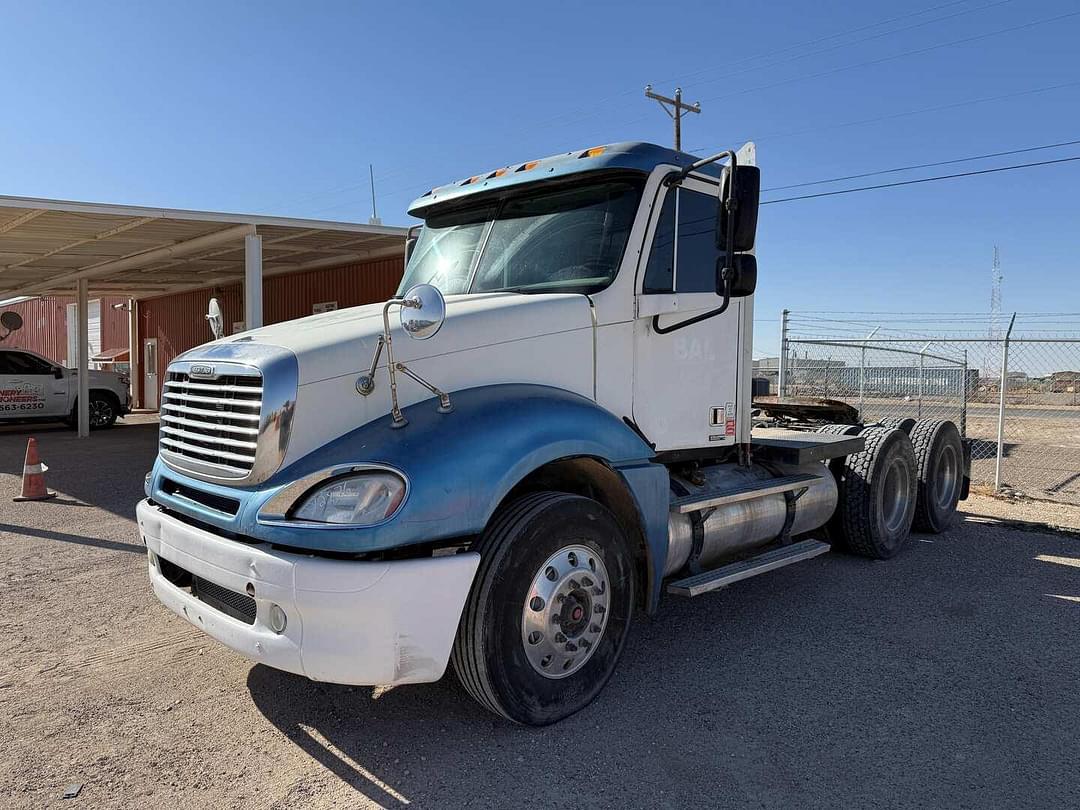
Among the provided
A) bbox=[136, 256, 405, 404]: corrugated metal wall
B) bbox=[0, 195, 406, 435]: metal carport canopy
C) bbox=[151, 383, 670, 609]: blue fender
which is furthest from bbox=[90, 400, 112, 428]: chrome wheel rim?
bbox=[151, 383, 670, 609]: blue fender

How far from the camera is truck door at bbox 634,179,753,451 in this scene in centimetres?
420

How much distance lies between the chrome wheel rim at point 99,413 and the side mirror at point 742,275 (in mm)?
18082

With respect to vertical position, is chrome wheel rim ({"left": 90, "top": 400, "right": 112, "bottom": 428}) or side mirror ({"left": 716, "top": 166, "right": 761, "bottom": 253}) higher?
side mirror ({"left": 716, "top": 166, "right": 761, "bottom": 253})

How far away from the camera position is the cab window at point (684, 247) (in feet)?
13.7

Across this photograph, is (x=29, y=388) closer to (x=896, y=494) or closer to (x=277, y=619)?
(x=277, y=619)

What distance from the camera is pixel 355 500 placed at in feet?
9.52

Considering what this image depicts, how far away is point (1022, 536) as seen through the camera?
752 cm

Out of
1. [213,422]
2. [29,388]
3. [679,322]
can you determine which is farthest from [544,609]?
[29,388]

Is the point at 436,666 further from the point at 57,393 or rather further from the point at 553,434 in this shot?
the point at 57,393

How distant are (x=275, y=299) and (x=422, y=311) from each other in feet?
57.3

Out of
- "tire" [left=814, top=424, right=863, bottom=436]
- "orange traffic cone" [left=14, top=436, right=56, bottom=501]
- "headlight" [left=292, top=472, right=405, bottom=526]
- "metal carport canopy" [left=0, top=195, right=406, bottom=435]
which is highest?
"metal carport canopy" [left=0, top=195, right=406, bottom=435]

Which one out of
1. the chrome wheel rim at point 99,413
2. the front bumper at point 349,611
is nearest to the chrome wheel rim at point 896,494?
the front bumper at point 349,611

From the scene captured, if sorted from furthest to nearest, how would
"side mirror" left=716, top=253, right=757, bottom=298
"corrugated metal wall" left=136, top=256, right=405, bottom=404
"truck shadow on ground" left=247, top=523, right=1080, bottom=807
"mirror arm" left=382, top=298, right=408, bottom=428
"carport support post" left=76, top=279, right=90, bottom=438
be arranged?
"carport support post" left=76, top=279, right=90, bottom=438, "corrugated metal wall" left=136, top=256, right=405, bottom=404, "side mirror" left=716, top=253, right=757, bottom=298, "mirror arm" left=382, top=298, right=408, bottom=428, "truck shadow on ground" left=247, top=523, right=1080, bottom=807

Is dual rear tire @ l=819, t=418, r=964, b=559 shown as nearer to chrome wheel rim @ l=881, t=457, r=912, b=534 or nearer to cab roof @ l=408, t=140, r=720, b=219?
chrome wheel rim @ l=881, t=457, r=912, b=534
